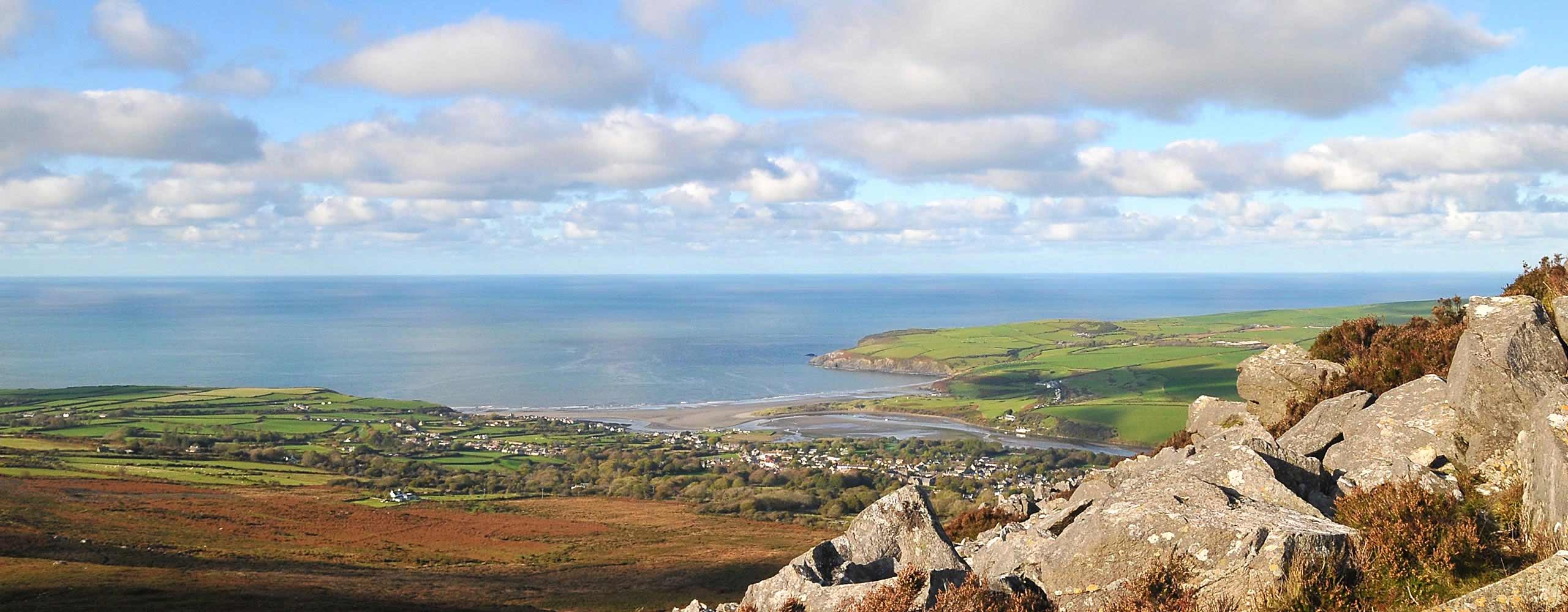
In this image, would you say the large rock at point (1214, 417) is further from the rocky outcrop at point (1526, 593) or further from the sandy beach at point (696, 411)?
the sandy beach at point (696, 411)

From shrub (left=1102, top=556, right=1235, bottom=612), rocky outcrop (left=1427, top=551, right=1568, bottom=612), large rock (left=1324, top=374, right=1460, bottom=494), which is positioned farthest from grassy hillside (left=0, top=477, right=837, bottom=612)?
rocky outcrop (left=1427, top=551, right=1568, bottom=612)

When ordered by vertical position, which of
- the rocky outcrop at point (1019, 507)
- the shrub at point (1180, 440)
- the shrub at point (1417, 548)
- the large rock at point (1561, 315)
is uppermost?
the large rock at point (1561, 315)

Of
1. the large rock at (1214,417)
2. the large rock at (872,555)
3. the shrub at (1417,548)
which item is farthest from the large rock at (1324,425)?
the large rock at (872,555)

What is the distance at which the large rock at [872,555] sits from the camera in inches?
483

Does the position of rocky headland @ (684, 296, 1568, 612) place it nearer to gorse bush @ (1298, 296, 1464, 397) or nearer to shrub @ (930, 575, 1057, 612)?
shrub @ (930, 575, 1057, 612)

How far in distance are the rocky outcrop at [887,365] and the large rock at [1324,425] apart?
165 metres

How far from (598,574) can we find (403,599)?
332 inches

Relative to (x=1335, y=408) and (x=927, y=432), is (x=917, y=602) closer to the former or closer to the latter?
(x=1335, y=408)

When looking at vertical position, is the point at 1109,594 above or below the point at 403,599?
above

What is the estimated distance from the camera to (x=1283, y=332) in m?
189

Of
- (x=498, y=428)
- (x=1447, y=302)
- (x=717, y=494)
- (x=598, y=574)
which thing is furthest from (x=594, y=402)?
(x=1447, y=302)

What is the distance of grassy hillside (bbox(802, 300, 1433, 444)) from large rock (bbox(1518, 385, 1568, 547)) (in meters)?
94.0

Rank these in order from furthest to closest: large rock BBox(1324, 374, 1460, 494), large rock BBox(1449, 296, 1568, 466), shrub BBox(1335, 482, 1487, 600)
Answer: large rock BBox(1449, 296, 1568, 466)
large rock BBox(1324, 374, 1460, 494)
shrub BBox(1335, 482, 1487, 600)

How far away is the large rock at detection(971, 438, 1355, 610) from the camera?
9.15m
